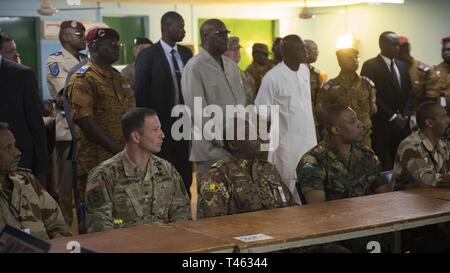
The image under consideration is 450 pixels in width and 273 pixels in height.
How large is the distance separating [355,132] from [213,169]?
0.98 m

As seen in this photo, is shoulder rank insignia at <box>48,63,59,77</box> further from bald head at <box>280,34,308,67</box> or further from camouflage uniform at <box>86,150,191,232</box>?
camouflage uniform at <box>86,150,191,232</box>

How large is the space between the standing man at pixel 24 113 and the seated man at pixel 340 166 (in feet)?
5.05

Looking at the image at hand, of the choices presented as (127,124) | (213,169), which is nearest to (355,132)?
(213,169)

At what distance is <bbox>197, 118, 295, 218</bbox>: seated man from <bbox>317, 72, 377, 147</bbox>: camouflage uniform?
254 cm

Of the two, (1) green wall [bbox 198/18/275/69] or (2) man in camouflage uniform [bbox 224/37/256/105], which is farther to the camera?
(1) green wall [bbox 198/18/275/69]

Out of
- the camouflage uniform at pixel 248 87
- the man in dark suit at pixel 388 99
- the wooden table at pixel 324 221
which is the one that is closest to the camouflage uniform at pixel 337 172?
the wooden table at pixel 324 221

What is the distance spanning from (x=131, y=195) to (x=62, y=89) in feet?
7.28

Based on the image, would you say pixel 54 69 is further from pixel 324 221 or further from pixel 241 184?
pixel 324 221

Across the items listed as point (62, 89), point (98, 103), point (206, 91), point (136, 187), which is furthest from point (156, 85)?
point (136, 187)

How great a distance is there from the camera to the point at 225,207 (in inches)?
155

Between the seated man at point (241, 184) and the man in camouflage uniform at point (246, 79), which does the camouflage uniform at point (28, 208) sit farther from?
the man in camouflage uniform at point (246, 79)

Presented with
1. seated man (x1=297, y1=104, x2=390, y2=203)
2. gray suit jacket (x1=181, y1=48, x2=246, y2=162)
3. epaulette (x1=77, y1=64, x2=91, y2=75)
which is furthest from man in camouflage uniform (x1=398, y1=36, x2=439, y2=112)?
epaulette (x1=77, y1=64, x2=91, y2=75)

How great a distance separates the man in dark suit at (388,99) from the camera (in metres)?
7.28

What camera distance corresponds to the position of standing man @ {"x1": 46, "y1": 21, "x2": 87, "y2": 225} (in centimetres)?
575
